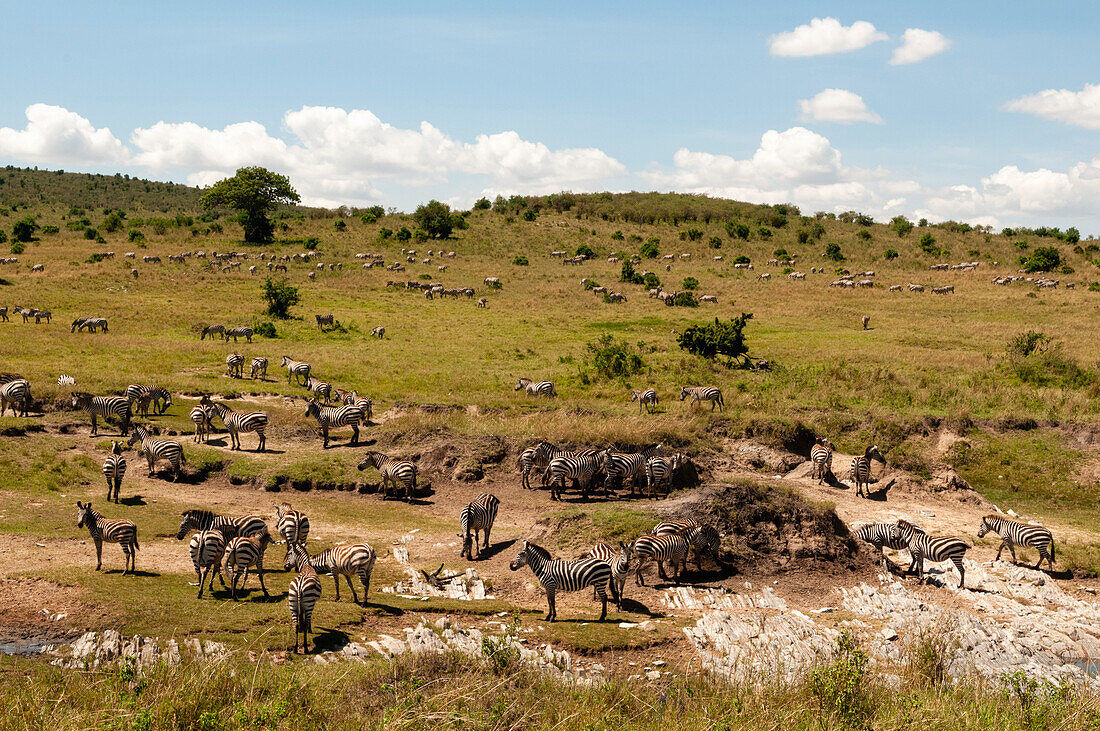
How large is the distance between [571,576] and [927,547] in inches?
381

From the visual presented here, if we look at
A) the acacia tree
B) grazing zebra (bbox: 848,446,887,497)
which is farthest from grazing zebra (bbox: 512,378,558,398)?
the acacia tree

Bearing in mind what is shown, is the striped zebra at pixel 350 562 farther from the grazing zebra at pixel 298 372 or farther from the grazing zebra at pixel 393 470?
the grazing zebra at pixel 298 372

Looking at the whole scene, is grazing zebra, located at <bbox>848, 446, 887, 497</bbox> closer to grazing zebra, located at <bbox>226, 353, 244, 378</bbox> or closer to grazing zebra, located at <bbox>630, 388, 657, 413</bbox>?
grazing zebra, located at <bbox>630, 388, 657, 413</bbox>

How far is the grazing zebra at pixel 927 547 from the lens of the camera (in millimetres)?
18844

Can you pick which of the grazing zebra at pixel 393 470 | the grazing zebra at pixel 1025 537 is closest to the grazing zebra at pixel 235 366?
the grazing zebra at pixel 393 470

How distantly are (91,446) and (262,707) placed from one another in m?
22.0

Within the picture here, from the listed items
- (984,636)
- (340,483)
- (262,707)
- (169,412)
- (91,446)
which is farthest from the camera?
(169,412)

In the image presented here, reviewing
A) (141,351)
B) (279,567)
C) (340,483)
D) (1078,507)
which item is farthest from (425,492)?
(141,351)

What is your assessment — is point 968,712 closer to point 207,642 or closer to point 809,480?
point 207,642

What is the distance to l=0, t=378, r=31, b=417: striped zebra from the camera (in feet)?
91.5

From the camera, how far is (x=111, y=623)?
43.6 feet

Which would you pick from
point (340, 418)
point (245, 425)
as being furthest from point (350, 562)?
point (245, 425)

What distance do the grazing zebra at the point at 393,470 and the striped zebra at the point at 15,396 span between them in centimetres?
1357

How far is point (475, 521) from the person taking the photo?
1900 centimetres
